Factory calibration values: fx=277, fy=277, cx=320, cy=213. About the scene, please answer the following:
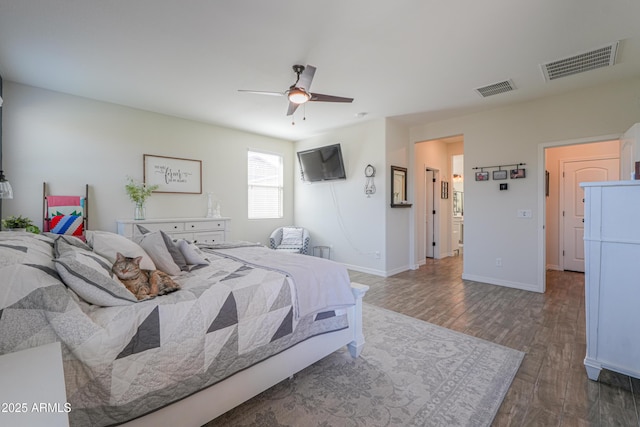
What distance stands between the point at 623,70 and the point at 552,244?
334 cm

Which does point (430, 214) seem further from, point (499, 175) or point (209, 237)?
point (209, 237)

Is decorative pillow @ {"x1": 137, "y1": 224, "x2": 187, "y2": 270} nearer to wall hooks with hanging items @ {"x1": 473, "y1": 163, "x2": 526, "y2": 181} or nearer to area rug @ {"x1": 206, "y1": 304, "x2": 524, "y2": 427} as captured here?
area rug @ {"x1": 206, "y1": 304, "x2": 524, "y2": 427}

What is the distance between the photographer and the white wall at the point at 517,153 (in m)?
3.53

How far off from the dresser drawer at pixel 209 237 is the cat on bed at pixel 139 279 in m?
2.87

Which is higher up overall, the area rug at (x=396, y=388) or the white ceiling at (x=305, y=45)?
the white ceiling at (x=305, y=45)

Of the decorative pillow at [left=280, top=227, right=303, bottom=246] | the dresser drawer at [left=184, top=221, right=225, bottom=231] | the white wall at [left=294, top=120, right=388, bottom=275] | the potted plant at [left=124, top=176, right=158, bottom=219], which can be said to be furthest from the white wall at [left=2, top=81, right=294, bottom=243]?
the white wall at [left=294, top=120, right=388, bottom=275]

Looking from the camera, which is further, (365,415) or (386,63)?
(386,63)

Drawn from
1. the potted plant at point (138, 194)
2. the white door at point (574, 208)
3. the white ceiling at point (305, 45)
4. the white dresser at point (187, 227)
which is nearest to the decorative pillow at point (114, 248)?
the white ceiling at point (305, 45)

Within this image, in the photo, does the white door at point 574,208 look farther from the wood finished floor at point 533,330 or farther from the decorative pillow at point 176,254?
the decorative pillow at point 176,254

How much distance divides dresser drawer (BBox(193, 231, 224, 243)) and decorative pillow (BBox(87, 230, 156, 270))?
2.65 meters

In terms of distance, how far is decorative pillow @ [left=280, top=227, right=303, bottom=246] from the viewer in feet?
18.6

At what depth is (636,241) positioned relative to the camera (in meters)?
1.82

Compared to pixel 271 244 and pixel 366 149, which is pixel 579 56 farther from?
pixel 271 244

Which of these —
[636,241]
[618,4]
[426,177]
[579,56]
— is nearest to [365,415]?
[636,241]
